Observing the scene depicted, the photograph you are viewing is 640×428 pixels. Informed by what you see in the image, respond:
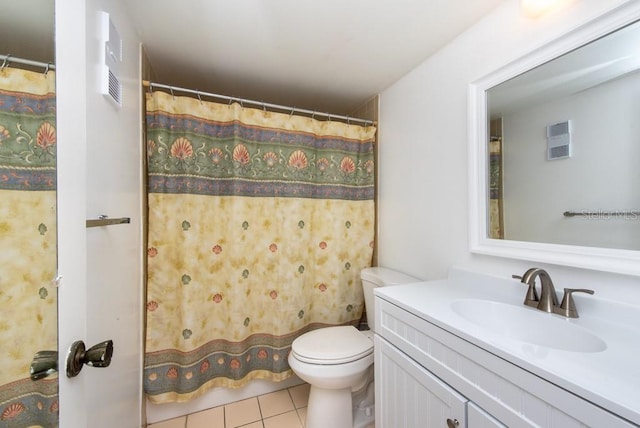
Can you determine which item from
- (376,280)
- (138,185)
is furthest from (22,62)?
(376,280)

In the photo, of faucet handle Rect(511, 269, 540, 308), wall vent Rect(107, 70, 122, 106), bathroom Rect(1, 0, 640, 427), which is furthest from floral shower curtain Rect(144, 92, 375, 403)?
faucet handle Rect(511, 269, 540, 308)

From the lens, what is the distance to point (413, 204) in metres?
1.60

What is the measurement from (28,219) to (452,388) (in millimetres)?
1179

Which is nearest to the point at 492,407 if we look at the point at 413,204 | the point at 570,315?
the point at 570,315

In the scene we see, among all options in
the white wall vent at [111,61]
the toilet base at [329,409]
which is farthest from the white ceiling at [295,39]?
the toilet base at [329,409]

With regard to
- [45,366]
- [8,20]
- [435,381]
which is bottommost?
[435,381]

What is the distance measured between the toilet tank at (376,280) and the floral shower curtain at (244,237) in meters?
0.20

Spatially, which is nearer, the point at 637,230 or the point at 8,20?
the point at 8,20

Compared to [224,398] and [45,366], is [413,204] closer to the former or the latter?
[45,366]

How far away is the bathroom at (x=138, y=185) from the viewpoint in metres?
0.55

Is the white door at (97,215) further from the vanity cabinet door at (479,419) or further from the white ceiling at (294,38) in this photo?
the vanity cabinet door at (479,419)

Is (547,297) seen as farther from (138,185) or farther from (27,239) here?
(138,185)

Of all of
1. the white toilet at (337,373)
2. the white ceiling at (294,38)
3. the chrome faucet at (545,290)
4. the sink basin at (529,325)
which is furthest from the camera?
the white toilet at (337,373)

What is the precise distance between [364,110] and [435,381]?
6.36 feet
